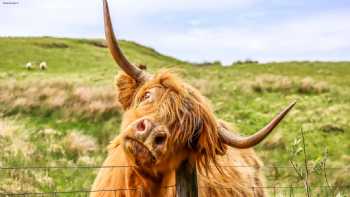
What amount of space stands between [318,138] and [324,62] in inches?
1300

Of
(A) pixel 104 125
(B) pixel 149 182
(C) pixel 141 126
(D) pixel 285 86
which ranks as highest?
(C) pixel 141 126

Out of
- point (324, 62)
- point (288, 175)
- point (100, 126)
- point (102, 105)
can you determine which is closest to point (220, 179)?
point (288, 175)

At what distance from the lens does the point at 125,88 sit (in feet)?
18.3

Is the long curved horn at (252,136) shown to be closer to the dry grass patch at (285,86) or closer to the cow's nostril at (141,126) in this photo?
the cow's nostril at (141,126)

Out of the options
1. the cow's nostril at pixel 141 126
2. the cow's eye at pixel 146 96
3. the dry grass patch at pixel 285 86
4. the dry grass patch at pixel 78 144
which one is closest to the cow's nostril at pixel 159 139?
the cow's nostril at pixel 141 126

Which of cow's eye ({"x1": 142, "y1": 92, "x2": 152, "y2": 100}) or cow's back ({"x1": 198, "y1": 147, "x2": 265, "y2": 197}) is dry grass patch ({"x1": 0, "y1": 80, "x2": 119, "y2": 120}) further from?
cow's eye ({"x1": 142, "y1": 92, "x2": 152, "y2": 100})

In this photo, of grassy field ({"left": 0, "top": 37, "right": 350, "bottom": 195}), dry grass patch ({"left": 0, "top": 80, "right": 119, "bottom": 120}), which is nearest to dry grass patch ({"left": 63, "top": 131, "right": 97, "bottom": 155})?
grassy field ({"left": 0, "top": 37, "right": 350, "bottom": 195})

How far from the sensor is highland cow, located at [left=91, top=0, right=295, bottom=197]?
4480mm

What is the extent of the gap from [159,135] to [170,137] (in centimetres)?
17

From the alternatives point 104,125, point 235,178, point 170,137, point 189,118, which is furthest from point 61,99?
point 170,137

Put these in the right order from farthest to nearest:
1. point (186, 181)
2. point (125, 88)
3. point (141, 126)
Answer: point (125, 88), point (186, 181), point (141, 126)

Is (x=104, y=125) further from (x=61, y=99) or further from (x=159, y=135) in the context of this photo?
(x=159, y=135)

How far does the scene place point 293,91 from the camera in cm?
2717

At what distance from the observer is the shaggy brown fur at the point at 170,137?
4.66 metres
